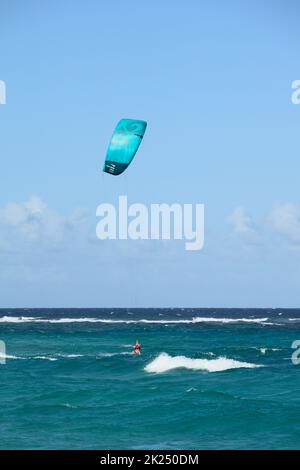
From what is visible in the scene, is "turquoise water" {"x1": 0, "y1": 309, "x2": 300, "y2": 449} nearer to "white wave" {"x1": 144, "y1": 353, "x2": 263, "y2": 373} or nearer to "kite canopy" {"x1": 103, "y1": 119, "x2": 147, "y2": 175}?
"white wave" {"x1": 144, "y1": 353, "x2": 263, "y2": 373}

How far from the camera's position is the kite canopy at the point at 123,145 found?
32.8 meters

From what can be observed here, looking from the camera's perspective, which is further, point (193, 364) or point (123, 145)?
point (193, 364)

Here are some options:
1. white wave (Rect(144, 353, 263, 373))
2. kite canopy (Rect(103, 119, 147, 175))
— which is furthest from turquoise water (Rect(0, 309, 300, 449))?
kite canopy (Rect(103, 119, 147, 175))

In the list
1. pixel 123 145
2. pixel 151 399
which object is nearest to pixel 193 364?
pixel 151 399

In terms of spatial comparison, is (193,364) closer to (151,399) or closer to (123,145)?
(151,399)

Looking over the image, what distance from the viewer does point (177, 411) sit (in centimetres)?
2814

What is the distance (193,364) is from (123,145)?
14.6 m

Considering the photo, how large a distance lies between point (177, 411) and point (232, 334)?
1820 inches

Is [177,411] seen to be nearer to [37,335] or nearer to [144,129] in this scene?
[144,129]

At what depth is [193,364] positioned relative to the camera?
41.7 meters

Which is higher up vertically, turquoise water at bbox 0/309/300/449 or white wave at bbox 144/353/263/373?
white wave at bbox 144/353/263/373

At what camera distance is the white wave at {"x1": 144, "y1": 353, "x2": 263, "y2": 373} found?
1568 inches

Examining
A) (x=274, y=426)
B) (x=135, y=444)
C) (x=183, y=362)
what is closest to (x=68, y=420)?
(x=135, y=444)

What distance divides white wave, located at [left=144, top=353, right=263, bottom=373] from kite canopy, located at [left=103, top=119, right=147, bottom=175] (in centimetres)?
1199
